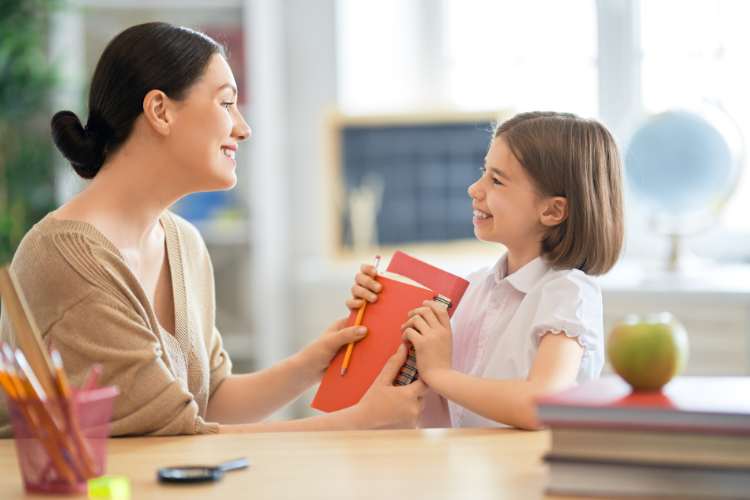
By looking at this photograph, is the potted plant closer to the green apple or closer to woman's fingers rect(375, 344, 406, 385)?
woman's fingers rect(375, 344, 406, 385)

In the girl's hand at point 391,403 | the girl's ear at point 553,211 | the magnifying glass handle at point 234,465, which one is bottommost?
the girl's hand at point 391,403

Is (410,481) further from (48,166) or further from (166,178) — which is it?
(48,166)

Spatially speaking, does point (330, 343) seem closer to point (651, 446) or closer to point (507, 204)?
point (507, 204)

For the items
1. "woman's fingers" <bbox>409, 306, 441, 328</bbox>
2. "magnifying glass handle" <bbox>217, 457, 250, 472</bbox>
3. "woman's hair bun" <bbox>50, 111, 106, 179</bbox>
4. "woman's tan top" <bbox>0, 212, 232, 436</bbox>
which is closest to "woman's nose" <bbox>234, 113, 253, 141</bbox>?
"woman's hair bun" <bbox>50, 111, 106, 179</bbox>

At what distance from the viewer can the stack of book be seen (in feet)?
3.45

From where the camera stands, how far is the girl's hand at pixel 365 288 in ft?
5.54

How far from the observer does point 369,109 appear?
415cm

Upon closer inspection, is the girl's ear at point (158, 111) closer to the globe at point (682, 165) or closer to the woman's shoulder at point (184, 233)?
the woman's shoulder at point (184, 233)

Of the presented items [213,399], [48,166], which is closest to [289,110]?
[48,166]

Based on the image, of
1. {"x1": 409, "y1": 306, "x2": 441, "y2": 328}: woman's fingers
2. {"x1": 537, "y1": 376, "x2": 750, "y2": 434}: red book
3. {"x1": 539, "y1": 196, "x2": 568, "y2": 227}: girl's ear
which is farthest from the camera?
{"x1": 539, "y1": 196, "x2": 568, "y2": 227}: girl's ear

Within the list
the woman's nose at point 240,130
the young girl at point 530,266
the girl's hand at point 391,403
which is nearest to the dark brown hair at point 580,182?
the young girl at point 530,266

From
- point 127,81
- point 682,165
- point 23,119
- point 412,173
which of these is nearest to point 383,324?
point 127,81

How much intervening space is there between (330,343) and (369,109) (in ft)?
8.22

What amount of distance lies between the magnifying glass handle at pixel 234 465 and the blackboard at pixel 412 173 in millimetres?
2805
